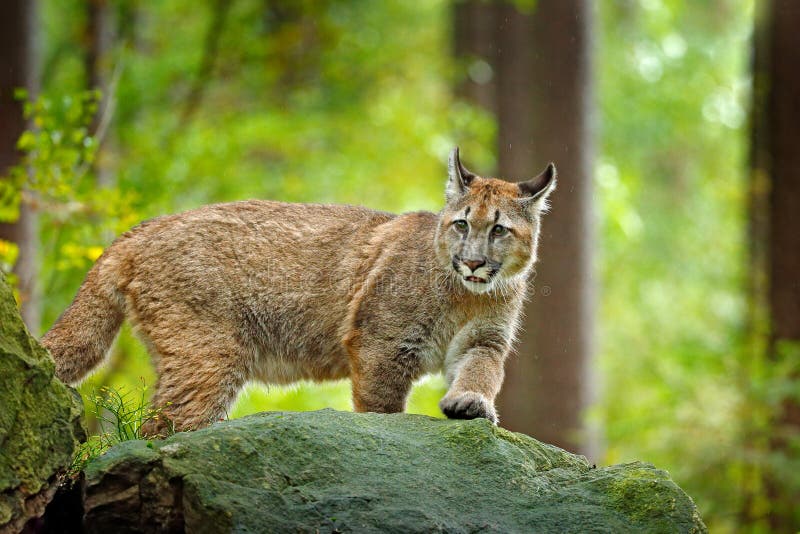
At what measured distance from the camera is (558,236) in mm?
15055

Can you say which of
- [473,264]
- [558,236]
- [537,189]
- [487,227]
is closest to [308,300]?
[473,264]

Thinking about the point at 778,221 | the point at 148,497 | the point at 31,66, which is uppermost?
the point at 778,221

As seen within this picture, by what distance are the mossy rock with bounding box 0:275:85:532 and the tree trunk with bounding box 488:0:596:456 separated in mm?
10361

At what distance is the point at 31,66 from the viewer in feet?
36.6

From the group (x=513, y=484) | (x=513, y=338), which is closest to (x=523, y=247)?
(x=513, y=338)

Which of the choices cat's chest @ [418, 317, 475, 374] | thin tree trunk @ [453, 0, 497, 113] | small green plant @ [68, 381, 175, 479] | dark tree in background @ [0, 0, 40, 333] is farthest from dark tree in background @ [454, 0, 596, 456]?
small green plant @ [68, 381, 175, 479]

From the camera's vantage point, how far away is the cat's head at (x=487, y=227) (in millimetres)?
6949

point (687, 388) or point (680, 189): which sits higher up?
point (680, 189)

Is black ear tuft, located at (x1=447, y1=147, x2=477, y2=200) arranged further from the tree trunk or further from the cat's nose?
the tree trunk

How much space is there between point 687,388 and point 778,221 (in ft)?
9.12

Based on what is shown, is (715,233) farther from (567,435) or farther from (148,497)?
(148,497)

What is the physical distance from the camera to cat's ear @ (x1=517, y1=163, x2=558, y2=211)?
733 cm

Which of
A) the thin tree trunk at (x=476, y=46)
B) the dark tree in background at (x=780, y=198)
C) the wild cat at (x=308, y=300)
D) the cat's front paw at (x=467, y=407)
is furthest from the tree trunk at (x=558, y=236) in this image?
the cat's front paw at (x=467, y=407)

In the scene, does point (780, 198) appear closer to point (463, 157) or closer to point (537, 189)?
point (463, 157)
